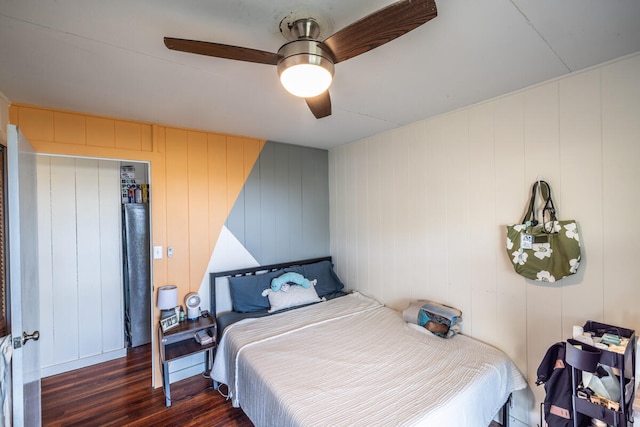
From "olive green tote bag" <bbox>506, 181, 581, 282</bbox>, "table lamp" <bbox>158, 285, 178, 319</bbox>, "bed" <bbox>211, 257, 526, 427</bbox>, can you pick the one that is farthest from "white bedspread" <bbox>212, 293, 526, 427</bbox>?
"olive green tote bag" <bbox>506, 181, 581, 282</bbox>

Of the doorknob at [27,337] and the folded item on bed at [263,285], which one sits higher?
the doorknob at [27,337]

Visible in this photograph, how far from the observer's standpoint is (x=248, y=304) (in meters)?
2.82

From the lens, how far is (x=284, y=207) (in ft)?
11.1

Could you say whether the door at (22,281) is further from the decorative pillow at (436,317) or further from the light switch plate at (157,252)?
the decorative pillow at (436,317)

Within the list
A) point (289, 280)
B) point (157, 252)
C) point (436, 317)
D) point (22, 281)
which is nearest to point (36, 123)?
point (157, 252)

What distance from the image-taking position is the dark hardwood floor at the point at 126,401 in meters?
2.15

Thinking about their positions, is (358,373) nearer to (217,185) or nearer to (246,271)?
(246,271)

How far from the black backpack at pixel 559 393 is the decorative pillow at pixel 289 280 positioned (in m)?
2.12

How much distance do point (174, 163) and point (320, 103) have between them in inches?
70.8

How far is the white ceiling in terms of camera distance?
1137 mm

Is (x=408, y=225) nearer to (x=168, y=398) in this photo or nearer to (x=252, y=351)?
(x=252, y=351)

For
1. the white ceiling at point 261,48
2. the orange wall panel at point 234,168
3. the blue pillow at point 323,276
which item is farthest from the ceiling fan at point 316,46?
→ the blue pillow at point 323,276

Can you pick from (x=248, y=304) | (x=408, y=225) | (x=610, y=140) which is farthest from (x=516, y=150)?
(x=248, y=304)

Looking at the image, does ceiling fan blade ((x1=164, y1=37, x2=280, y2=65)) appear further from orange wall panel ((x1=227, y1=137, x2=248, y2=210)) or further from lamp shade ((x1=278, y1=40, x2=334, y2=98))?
orange wall panel ((x1=227, y1=137, x2=248, y2=210))
